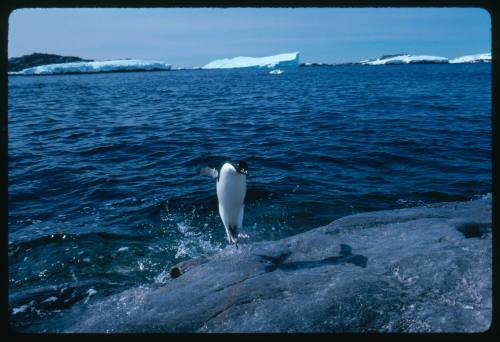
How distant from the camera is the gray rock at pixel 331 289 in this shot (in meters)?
3.41

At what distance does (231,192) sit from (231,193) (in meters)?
0.02

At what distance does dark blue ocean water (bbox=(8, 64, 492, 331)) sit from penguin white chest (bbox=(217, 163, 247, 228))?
1.00m

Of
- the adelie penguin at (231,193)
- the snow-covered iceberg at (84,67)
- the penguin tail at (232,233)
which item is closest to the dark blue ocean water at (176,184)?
the penguin tail at (232,233)

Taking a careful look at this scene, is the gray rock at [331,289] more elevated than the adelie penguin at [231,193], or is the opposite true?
the adelie penguin at [231,193]

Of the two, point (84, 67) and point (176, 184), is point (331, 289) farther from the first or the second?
point (84, 67)

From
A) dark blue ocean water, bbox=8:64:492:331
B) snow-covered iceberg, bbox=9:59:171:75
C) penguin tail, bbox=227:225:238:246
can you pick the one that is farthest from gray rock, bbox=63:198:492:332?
snow-covered iceberg, bbox=9:59:171:75

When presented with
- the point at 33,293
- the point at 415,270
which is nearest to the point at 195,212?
the point at 33,293

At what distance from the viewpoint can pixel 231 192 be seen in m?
6.00

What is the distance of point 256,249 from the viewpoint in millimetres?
5449

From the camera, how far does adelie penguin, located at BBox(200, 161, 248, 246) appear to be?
593 cm

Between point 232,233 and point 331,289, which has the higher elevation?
point 331,289

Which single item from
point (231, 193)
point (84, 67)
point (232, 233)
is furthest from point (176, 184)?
point (84, 67)

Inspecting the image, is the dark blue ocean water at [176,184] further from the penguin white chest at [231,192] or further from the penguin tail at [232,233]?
the penguin white chest at [231,192]

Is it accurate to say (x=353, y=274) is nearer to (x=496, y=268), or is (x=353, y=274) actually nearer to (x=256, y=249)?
(x=256, y=249)
